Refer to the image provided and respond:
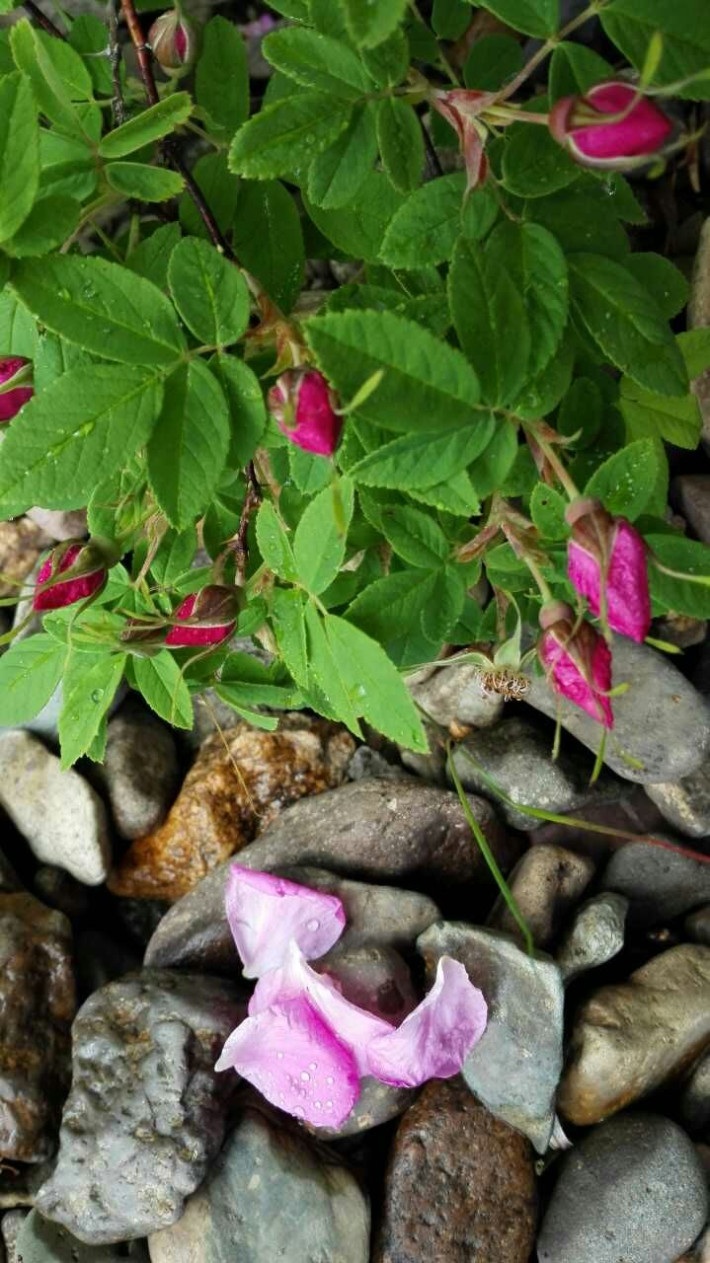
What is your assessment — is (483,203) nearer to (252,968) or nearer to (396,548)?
(396,548)

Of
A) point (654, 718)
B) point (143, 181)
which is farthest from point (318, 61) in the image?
point (654, 718)

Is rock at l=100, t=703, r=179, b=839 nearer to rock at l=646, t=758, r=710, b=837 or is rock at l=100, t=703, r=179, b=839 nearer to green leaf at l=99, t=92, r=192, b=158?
rock at l=646, t=758, r=710, b=837

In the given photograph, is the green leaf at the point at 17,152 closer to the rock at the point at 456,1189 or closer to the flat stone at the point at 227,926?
the flat stone at the point at 227,926

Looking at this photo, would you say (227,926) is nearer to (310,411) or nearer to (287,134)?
(310,411)

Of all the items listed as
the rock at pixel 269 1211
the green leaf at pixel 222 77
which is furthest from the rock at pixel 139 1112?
the green leaf at pixel 222 77

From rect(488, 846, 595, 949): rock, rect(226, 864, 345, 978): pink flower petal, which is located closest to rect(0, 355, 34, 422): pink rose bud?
rect(226, 864, 345, 978): pink flower petal

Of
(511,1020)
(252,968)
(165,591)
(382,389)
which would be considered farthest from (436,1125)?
(382,389)
